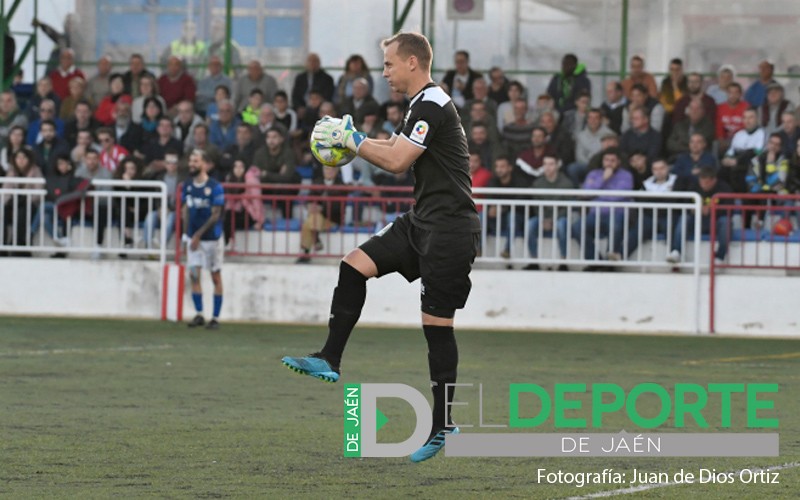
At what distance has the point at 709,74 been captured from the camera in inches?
874

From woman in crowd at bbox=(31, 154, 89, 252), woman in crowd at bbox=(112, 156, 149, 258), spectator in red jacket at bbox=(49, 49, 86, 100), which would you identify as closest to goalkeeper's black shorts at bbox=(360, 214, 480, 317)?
woman in crowd at bbox=(112, 156, 149, 258)

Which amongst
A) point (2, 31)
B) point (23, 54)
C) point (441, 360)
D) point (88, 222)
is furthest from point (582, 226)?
point (441, 360)

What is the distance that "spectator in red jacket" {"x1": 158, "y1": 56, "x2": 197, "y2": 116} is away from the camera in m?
22.3

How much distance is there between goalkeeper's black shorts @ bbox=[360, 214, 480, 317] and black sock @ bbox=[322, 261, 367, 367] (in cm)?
13

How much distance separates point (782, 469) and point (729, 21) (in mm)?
14911

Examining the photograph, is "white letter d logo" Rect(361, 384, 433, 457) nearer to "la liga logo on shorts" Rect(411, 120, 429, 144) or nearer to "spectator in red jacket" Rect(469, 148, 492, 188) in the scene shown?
"la liga logo on shorts" Rect(411, 120, 429, 144)

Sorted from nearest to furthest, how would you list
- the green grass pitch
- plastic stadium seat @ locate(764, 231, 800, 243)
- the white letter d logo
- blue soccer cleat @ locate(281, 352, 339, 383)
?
the green grass pitch < blue soccer cleat @ locate(281, 352, 339, 383) < the white letter d logo < plastic stadium seat @ locate(764, 231, 800, 243)

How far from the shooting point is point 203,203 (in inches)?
706

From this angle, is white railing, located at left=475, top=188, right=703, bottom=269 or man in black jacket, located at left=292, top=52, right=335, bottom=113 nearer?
white railing, located at left=475, top=188, right=703, bottom=269

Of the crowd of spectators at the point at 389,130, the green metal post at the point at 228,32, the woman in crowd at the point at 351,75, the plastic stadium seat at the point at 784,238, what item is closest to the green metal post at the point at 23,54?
the crowd of spectators at the point at 389,130

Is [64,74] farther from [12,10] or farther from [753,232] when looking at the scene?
[753,232]

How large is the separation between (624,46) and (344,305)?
14.8 meters

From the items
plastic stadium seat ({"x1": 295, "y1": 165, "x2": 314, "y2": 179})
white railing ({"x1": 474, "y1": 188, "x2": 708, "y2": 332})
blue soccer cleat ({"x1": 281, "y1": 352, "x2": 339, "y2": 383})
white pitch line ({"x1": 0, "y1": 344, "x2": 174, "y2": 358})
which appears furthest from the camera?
plastic stadium seat ({"x1": 295, "y1": 165, "x2": 314, "y2": 179})

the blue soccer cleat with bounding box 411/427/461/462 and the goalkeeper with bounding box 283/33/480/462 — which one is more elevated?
the goalkeeper with bounding box 283/33/480/462
